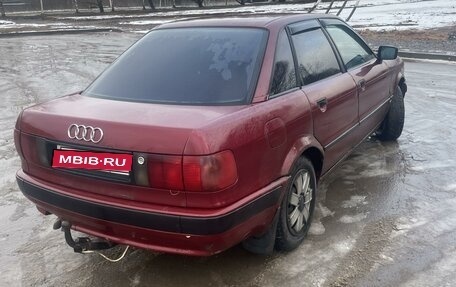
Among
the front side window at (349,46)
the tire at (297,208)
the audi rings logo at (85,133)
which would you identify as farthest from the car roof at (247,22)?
the audi rings logo at (85,133)

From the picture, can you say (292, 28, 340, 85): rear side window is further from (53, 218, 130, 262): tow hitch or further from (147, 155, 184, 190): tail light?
(53, 218, 130, 262): tow hitch

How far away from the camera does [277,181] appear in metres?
2.93

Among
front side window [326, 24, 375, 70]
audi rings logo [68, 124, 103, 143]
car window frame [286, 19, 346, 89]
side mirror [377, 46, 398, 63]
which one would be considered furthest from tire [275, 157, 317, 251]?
side mirror [377, 46, 398, 63]

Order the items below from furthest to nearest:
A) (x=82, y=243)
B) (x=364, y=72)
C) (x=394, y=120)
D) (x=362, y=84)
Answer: (x=394, y=120) → (x=364, y=72) → (x=362, y=84) → (x=82, y=243)

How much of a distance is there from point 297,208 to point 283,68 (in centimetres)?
98

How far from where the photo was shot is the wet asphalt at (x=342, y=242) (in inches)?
120

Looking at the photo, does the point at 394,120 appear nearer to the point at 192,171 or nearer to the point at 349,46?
the point at 349,46

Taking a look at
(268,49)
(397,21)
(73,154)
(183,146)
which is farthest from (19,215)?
(397,21)

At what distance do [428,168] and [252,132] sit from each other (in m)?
2.91

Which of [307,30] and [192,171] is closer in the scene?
[192,171]

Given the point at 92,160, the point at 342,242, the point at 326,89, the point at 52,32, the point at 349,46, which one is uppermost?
the point at 349,46

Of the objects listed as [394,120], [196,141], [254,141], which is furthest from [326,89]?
[394,120]

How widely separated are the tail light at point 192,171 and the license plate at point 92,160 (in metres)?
0.15

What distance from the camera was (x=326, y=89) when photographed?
3670mm
